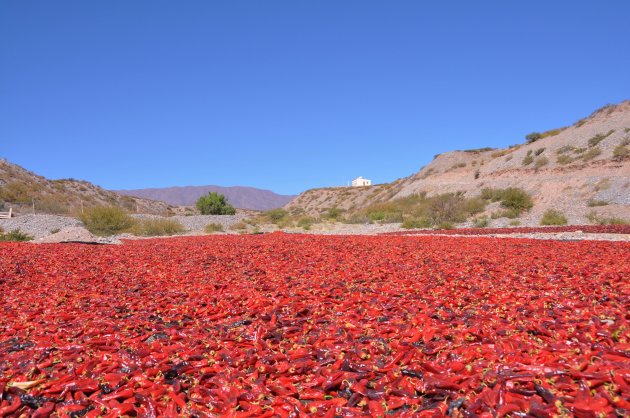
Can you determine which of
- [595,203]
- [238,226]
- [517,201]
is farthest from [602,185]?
[238,226]

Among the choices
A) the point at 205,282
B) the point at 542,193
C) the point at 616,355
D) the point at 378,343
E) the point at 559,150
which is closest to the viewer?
the point at 616,355

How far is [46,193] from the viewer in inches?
2062

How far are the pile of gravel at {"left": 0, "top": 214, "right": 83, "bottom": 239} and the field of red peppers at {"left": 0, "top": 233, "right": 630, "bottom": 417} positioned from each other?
64.8ft

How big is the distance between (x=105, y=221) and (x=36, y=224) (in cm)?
389

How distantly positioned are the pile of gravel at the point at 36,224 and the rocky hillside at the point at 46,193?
55.4 feet

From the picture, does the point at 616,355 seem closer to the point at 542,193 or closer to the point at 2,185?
the point at 542,193

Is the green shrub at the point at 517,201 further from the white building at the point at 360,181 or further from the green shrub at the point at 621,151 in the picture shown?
the white building at the point at 360,181

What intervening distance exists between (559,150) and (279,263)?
42.9m

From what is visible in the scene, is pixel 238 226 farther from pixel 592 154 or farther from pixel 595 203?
pixel 592 154

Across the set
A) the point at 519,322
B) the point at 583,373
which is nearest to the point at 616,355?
the point at 583,373

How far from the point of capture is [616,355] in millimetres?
3135

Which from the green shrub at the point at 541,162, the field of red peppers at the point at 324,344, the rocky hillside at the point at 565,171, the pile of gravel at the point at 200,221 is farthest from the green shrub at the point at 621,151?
the field of red peppers at the point at 324,344

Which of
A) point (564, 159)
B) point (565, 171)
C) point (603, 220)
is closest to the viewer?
point (603, 220)

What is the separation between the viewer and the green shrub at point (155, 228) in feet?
86.8
